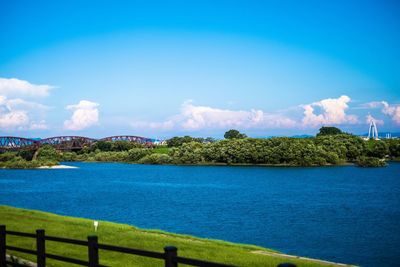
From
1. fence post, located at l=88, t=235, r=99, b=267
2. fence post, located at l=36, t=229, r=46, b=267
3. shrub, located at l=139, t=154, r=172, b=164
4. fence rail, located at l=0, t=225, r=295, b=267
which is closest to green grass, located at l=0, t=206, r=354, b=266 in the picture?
fence rail, located at l=0, t=225, r=295, b=267

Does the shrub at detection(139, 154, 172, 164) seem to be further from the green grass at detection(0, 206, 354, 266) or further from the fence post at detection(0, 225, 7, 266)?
the fence post at detection(0, 225, 7, 266)

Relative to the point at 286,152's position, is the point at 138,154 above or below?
above

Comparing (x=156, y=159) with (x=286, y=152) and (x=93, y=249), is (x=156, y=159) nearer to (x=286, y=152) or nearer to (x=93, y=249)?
(x=286, y=152)

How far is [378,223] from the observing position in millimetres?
41906

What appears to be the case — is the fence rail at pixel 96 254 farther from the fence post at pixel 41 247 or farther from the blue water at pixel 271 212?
the blue water at pixel 271 212

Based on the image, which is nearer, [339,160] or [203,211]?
[203,211]

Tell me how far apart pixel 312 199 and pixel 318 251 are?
32.0 metres

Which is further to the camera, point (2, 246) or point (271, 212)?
point (271, 212)

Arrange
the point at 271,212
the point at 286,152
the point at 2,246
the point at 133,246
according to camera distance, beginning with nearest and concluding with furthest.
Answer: the point at 2,246 → the point at 133,246 → the point at 271,212 → the point at 286,152

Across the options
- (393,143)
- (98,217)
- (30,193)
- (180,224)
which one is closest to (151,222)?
(180,224)


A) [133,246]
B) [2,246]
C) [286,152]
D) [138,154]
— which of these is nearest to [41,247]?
[2,246]

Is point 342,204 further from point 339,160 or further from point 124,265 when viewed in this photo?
point 339,160

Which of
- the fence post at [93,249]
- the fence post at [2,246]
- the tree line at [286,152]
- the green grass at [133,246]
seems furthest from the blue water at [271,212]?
the tree line at [286,152]

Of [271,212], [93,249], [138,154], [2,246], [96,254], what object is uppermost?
[138,154]
